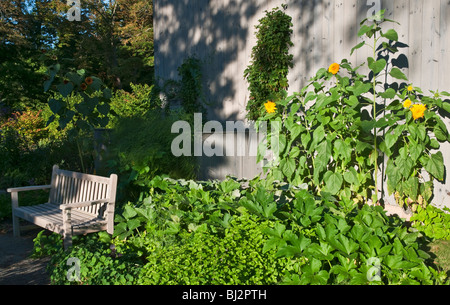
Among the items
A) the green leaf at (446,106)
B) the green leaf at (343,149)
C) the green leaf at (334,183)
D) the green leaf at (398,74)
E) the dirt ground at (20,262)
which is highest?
the green leaf at (398,74)

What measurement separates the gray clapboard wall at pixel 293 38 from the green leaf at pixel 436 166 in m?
0.22

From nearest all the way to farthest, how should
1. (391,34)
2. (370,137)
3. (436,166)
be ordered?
(436,166) < (391,34) < (370,137)

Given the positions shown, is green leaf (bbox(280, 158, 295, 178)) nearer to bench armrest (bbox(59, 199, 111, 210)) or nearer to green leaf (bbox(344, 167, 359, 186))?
green leaf (bbox(344, 167, 359, 186))

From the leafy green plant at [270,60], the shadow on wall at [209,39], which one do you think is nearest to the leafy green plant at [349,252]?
the leafy green plant at [270,60]

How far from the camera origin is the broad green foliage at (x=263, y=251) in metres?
2.44

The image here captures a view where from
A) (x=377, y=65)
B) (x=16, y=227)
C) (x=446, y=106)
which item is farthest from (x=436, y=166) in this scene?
(x=16, y=227)

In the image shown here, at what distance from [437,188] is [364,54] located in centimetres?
161

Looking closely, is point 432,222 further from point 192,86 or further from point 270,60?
point 192,86

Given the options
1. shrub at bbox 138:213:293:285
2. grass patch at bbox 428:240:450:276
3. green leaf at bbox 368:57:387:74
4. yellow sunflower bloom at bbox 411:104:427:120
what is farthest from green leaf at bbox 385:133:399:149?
shrub at bbox 138:213:293:285

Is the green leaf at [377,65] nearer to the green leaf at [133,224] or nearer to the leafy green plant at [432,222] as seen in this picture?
the leafy green plant at [432,222]

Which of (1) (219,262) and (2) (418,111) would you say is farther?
(2) (418,111)

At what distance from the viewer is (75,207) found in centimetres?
366

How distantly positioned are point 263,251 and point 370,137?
2021mm

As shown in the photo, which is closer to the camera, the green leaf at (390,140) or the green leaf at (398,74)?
the green leaf at (390,140)
